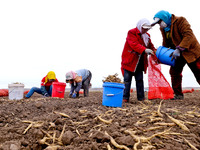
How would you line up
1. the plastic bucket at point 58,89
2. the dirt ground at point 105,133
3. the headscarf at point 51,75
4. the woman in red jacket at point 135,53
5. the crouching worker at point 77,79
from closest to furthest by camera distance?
the dirt ground at point 105,133 < the woman in red jacket at point 135,53 < the plastic bucket at point 58,89 < the crouching worker at point 77,79 < the headscarf at point 51,75

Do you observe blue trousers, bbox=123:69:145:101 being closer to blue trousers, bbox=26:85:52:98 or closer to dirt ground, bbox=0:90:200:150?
dirt ground, bbox=0:90:200:150

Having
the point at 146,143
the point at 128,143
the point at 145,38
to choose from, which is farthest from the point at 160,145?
the point at 145,38

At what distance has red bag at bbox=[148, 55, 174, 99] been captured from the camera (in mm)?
4438

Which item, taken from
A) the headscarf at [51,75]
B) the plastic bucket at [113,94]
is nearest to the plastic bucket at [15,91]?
the headscarf at [51,75]

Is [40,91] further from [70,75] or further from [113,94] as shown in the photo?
[113,94]

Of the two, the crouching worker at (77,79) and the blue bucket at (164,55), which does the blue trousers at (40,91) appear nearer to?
the crouching worker at (77,79)

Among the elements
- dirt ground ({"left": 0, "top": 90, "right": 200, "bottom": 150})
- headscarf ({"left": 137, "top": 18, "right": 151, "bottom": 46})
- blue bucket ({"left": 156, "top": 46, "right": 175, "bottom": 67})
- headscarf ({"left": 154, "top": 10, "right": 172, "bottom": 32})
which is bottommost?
dirt ground ({"left": 0, "top": 90, "right": 200, "bottom": 150})

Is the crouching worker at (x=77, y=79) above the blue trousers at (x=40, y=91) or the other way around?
above

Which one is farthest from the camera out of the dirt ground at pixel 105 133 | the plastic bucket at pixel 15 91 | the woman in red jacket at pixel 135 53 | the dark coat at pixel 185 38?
the plastic bucket at pixel 15 91

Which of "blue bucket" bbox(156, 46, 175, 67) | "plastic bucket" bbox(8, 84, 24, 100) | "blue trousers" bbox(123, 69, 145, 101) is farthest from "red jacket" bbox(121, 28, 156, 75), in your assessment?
"plastic bucket" bbox(8, 84, 24, 100)

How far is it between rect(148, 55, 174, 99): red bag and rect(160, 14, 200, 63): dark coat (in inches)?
29.4

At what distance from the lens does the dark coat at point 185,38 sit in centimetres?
367

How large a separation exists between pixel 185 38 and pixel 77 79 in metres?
3.30

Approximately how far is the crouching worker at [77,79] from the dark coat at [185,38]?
3.04m
